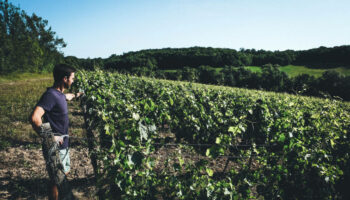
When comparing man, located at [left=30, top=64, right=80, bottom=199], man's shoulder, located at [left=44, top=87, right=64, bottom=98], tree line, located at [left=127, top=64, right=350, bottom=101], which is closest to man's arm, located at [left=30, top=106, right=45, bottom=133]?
man, located at [left=30, top=64, right=80, bottom=199]

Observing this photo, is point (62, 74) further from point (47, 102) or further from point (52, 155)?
point (52, 155)

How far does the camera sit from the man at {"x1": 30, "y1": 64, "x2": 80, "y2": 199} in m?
2.23

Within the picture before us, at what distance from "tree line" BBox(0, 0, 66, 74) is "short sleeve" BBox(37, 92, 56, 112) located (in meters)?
26.6

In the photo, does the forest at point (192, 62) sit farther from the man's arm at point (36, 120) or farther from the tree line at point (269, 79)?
the man's arm at point (36, 120)

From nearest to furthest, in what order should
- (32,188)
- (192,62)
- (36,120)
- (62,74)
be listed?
(36,120) < (62,74) < (32,188) < (192,62)

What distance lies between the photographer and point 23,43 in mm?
26703

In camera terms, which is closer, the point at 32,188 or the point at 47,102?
the point at 47,102

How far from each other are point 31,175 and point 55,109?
247 centimetres

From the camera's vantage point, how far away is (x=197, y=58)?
2746 inches

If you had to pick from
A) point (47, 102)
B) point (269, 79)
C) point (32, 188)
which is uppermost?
point (269, 79)

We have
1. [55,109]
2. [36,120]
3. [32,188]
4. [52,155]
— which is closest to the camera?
[52,155]

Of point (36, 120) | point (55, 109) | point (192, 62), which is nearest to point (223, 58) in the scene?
point (192, 62)

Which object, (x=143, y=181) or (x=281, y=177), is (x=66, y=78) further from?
(x=281, y=177)

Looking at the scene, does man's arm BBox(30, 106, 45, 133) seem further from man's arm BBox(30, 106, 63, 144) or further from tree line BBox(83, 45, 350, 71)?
tree line BBox(83, 45, 350, 71)
